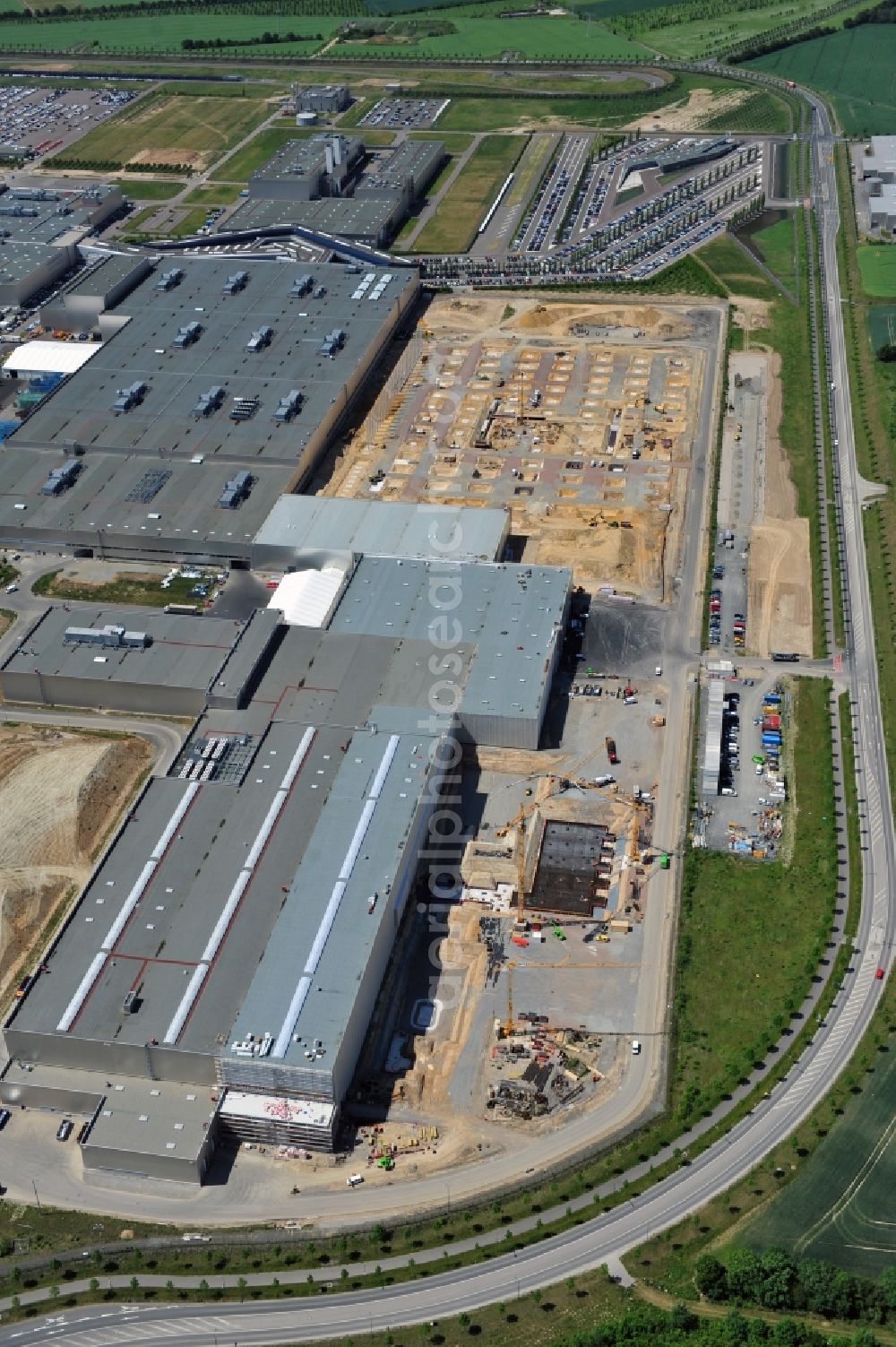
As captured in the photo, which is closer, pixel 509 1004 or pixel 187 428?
pixel 509 1004

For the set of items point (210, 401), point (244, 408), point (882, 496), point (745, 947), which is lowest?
point (745, 947)

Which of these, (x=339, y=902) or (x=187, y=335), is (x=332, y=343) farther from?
(x=339, y=902)

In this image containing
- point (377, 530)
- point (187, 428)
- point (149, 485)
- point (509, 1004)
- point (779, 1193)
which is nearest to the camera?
point (779, 1193)

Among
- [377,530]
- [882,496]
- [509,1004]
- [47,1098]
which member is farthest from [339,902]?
[882,496]

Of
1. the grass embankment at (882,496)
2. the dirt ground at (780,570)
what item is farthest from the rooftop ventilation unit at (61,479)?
the grass embankment at (882,496)

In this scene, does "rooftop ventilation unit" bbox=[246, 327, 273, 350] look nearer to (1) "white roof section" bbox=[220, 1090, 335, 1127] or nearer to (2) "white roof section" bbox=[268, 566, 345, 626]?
(2) "white roof section" bbox=[268, 566, 345, 626]

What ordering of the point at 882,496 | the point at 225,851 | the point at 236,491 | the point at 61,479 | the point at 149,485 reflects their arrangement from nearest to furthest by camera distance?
the point at 225,851, the point at 236,491, the point at 149,485, the point at 61,479, the point at 882,496

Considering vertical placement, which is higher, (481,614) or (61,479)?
(61,479)
